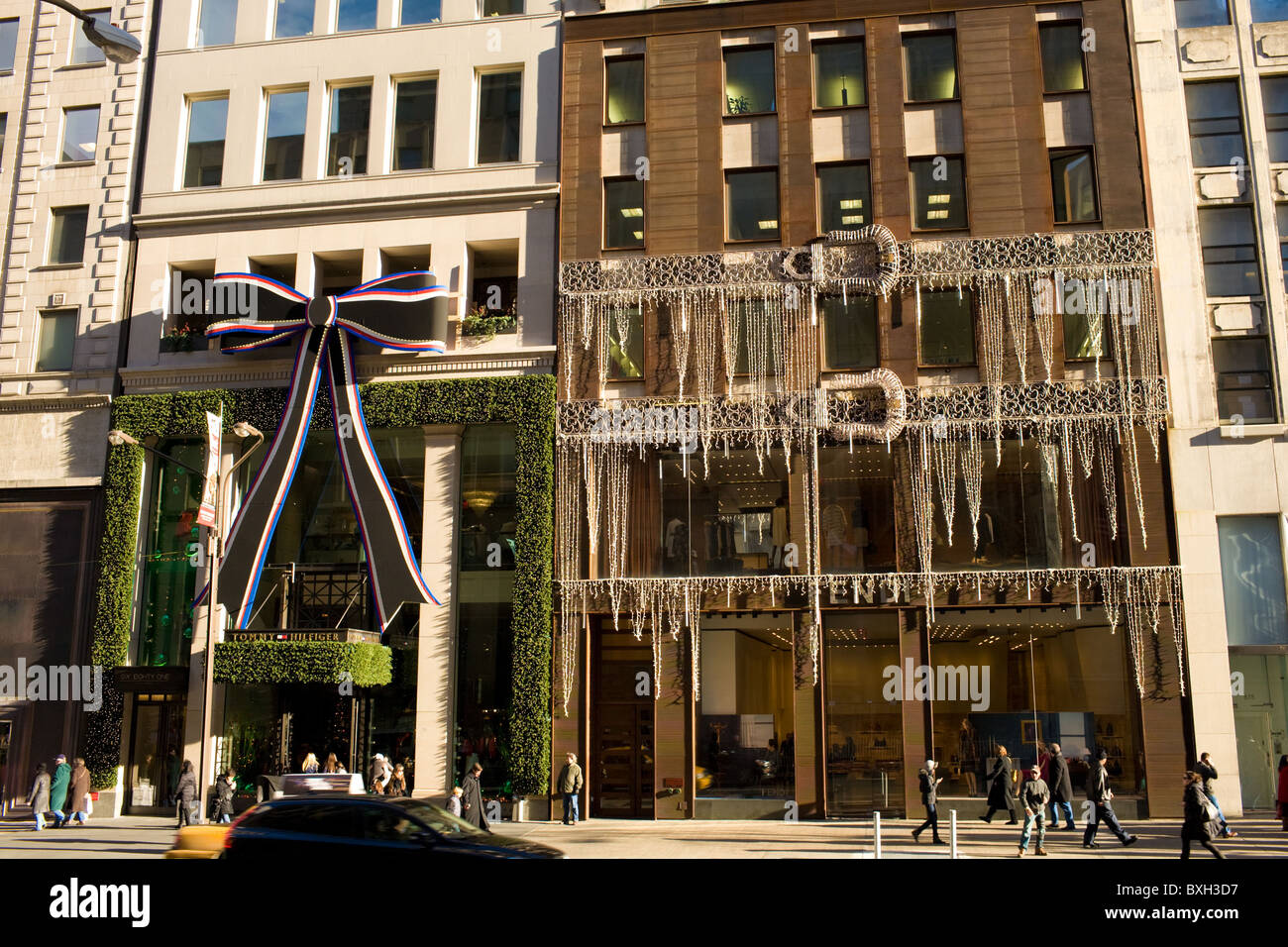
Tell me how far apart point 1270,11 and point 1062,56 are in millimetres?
6072

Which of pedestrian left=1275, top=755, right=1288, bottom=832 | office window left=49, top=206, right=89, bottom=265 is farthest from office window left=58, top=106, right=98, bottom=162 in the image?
pedestrian left=1275, top=755, right=1288, bottom=832

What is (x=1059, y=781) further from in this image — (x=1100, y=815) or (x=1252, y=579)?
(x=1252, y=579)

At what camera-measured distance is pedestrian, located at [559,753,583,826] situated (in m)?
27.3

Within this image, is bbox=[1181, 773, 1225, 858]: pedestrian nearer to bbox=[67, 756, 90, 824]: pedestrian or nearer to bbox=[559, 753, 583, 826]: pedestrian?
bbox=[559, 753, 583, 826]: pedestrian

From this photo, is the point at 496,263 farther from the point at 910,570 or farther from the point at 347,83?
the point at 910,570

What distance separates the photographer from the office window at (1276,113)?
2995 centimetres

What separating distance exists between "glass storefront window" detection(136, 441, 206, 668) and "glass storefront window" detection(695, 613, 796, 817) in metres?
14.7

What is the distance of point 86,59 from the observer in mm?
35906

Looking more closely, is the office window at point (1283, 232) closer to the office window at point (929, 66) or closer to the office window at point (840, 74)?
the office window at point (929, 66)

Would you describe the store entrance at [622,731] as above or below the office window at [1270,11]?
below

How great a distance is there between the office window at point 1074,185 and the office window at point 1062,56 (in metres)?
1.93

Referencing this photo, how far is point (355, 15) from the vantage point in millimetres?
34844

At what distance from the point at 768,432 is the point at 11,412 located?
75.1ft

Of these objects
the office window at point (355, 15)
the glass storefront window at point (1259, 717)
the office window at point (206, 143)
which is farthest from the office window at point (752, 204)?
the glass storefront window at point (1259, 717)
